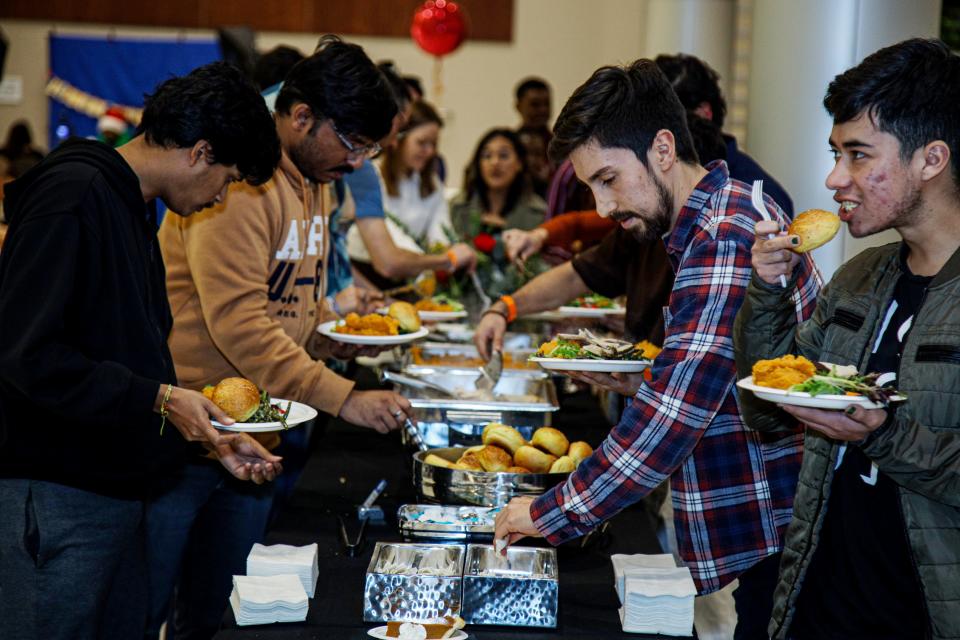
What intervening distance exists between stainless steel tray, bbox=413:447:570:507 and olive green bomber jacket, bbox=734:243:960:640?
1.45 ft

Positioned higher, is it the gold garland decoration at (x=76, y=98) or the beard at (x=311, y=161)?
the gold garland decoration at (x=76, y=98)

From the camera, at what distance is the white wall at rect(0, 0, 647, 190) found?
879 cm

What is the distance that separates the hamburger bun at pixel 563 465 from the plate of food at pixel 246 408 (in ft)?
1.59

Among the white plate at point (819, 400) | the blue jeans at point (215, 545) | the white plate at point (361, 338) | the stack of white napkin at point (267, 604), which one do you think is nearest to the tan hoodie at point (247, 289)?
the white plate at point (361, 338)

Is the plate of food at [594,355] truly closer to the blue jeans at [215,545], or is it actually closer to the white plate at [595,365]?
the white plate at [595,365]

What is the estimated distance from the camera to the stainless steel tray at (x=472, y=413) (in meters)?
2.41

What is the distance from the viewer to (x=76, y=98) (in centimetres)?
878

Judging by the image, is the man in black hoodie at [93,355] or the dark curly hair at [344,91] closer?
the man in black hoodie at [93,355]

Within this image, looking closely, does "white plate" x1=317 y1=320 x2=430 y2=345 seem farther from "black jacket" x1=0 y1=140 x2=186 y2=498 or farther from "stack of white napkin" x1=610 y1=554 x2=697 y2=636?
"stack of white napkin" x1=610 y1=554 x2=697 y2=636

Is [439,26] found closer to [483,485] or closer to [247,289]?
[247,289]

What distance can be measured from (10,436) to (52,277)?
30 cm

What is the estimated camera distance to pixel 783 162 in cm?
305

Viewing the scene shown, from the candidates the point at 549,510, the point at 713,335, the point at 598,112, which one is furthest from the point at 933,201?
the point at 549,510

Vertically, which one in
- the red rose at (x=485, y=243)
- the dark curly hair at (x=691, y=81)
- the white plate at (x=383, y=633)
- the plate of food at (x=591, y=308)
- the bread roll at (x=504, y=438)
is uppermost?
the dark curly hair at (x=691, y=81)
